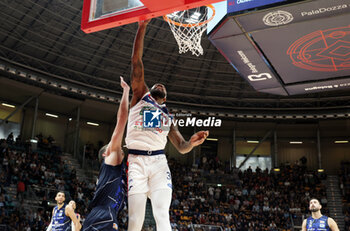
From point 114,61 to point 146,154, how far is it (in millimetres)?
22105

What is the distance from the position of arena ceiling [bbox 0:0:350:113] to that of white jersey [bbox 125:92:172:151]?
731 inches

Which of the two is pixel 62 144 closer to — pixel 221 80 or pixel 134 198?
pixel 221 80

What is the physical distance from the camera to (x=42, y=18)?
73.7 feet

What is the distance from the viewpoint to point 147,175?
427 centimetres

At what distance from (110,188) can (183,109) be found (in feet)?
85.9

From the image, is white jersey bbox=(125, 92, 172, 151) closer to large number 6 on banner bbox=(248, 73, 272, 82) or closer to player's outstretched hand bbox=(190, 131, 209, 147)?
player's outstretched hand bbox=(190, 131, 209, 147)

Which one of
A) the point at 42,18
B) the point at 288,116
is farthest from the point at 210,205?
the point at 42,18

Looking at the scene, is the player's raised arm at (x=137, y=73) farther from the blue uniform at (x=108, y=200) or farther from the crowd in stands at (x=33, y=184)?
the crowd in stands at (x=33, y=184)

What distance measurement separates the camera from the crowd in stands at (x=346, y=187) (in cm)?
2475

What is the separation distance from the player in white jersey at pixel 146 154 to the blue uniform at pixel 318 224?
5.59m

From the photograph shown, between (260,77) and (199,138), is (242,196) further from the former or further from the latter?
(199,138)

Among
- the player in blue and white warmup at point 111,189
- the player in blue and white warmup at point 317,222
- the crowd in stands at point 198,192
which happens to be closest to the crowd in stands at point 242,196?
the crowd in stands at point 198,192

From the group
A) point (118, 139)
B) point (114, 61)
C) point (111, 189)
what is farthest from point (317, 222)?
point (114, 61)

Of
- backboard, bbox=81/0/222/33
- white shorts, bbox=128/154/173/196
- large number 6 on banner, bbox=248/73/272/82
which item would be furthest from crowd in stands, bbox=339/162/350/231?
backboard, bbox=81/0/222/33
